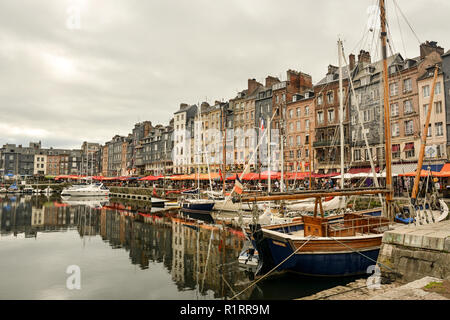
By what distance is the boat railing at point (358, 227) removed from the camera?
43.4 feet

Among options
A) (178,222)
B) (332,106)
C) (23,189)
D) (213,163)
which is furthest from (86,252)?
(23,189)

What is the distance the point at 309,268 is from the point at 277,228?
102 inches

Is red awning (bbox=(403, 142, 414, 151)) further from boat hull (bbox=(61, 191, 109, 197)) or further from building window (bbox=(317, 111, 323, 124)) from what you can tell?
boat hull (bbox=(61, 191, 109, 197))

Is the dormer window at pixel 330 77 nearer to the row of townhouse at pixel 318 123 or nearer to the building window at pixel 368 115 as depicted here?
the row of townhouse at pixel 318 123

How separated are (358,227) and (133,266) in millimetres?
11679

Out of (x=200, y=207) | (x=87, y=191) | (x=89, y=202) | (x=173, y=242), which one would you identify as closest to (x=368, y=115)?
(x=200, y=207)

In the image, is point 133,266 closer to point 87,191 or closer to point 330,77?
point 330,77

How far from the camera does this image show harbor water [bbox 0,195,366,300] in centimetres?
1187

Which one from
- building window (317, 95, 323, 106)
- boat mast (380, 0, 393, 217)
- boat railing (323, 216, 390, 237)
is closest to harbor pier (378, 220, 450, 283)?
boat railing (323, 216, 390, 237)
